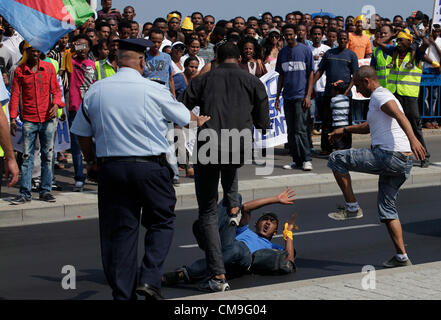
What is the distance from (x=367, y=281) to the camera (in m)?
6.87

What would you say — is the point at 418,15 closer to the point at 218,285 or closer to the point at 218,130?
the point at 218,130

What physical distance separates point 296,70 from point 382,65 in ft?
6.15

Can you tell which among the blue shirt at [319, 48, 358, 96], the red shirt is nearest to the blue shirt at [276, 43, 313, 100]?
the blue shirt at [319, 48, 358, 96]

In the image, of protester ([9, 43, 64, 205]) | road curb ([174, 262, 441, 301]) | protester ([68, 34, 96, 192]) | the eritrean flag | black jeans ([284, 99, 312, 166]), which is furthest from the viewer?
black jeans ([284, 99, 312, 166])

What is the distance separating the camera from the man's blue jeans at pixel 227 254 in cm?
783

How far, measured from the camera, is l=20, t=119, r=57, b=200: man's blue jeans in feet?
37.8

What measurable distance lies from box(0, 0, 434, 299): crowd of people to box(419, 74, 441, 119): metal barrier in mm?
3751

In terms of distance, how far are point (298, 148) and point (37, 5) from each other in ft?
15.1

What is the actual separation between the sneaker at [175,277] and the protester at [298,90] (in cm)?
669

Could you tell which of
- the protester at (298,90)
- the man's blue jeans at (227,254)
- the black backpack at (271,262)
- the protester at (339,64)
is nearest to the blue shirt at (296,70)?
the protester at (298,90)

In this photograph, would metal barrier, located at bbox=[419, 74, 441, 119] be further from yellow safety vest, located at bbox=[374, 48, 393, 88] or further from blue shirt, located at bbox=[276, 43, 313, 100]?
blue shirt, located at bbox=[276, 43, 313, 100]
